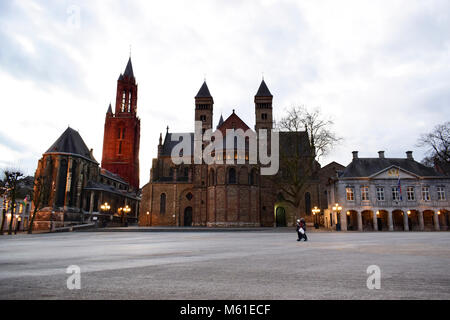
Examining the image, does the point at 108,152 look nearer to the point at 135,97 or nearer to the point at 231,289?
the point at 135,97

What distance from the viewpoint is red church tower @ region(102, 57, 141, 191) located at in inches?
3255

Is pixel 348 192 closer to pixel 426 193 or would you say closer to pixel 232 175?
pixel 426 193

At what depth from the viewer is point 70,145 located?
55.2 meters

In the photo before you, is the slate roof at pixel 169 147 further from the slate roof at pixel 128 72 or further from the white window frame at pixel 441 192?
the white window frame at pixel 441 192

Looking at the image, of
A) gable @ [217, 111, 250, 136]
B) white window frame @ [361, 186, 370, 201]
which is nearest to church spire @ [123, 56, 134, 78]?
gable @ [217, 111, 250, 136]

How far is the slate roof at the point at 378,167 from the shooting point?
136 feet

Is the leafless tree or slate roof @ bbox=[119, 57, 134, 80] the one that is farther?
slate roof @ bbox=[119, 57, 134, 80]

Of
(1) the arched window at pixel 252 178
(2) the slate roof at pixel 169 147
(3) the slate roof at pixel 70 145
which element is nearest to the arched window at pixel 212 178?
(1) the arched window at pixel 252 178

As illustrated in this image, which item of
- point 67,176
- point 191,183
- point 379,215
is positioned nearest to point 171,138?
point 191,183

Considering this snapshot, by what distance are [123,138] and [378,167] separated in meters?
66.2

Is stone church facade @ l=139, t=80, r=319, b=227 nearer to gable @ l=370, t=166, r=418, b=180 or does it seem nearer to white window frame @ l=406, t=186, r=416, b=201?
gable @ l=370, t=166, r=418, b=180

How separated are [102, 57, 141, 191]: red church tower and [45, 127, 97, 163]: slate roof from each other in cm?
2308

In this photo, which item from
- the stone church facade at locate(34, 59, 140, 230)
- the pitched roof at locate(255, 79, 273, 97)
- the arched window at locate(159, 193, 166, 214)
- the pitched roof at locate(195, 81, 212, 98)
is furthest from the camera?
the pitched roof at locate(195, 81, 212, 98)

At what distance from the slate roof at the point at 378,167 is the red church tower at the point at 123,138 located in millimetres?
60313
